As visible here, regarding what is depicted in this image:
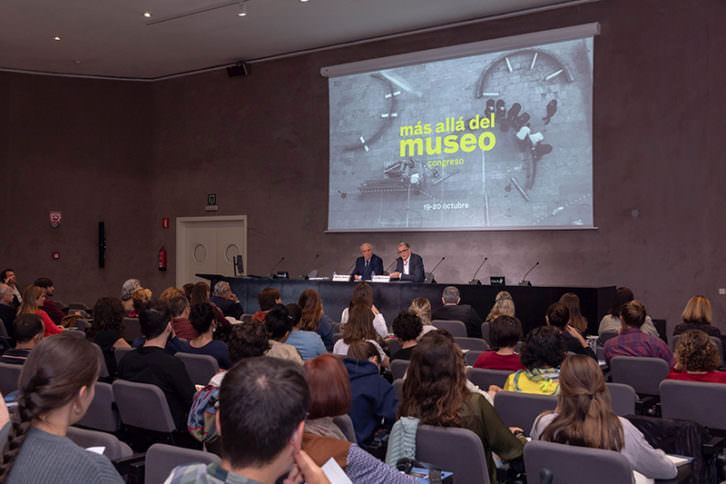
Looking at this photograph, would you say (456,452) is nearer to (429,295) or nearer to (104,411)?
(104,411)

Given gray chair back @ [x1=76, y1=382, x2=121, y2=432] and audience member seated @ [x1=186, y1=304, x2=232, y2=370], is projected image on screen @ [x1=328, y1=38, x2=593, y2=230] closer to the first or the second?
audience member seated @ [x1=186, y1=304, x2=232, y2=370]

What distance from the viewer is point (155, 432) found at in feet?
12.0

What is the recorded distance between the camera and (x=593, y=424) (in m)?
2.47

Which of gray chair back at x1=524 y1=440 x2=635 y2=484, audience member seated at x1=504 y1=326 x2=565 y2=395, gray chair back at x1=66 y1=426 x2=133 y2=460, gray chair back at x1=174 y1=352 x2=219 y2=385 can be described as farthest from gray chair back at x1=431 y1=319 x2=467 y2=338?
gray chair back at x1=66 y1=426 x2=133 y2=460

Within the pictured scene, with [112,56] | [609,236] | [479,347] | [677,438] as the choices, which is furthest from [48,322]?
[112,56]

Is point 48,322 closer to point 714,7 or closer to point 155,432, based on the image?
point 155,432

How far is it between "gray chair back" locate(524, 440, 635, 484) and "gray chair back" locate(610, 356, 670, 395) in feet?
8.15

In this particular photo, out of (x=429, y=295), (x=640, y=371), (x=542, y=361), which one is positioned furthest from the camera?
(x=429, y=295)

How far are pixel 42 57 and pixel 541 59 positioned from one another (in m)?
8.77

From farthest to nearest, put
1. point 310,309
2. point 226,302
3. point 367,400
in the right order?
point 226,302 → point 310,309 → point 367,400

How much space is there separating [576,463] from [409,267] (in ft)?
24.1

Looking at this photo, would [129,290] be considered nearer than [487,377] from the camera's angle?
No

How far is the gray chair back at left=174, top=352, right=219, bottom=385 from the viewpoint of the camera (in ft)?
14.5

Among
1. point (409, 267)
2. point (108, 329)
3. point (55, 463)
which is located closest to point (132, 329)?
point (108, 329)
